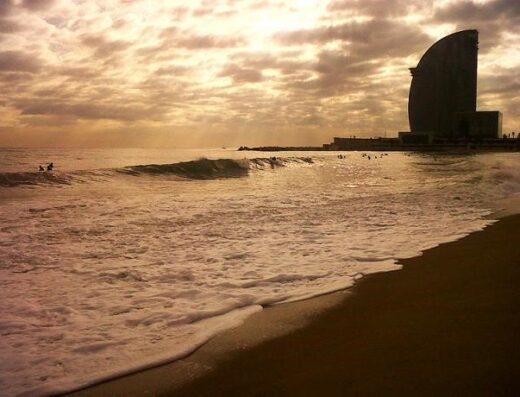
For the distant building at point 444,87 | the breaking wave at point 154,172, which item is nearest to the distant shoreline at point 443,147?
the distant building at point 444,87

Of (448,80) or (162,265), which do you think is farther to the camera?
(448,80)

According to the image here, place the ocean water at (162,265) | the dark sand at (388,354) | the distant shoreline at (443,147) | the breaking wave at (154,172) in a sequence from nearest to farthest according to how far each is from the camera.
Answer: the dark sand at (388,354)
the ocean water at (162,265)
the breaking wave at (154,172)
the distant shoreline at (443,147)

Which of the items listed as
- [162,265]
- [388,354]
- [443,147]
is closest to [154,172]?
[162,265]

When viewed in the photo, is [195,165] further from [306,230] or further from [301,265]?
[301,265]

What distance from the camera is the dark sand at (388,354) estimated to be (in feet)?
8.45

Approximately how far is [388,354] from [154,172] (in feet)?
83.0

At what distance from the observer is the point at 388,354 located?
2967 mm

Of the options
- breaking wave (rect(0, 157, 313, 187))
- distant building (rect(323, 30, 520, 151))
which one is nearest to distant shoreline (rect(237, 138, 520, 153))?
distant building (rect(323, 30, 520, 151))

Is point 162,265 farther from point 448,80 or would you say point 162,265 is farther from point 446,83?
point 446,83

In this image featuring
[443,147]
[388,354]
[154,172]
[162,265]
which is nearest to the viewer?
[388,354]

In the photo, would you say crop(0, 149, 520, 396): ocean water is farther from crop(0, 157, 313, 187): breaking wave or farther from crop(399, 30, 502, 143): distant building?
crop(399, 30, 502, 143): distant building

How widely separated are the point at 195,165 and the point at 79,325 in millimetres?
26557

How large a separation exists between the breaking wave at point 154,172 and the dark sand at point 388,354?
64.3 feet

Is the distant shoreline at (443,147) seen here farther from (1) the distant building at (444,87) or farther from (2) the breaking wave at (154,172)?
(2) the breaking wave at (154,172)
